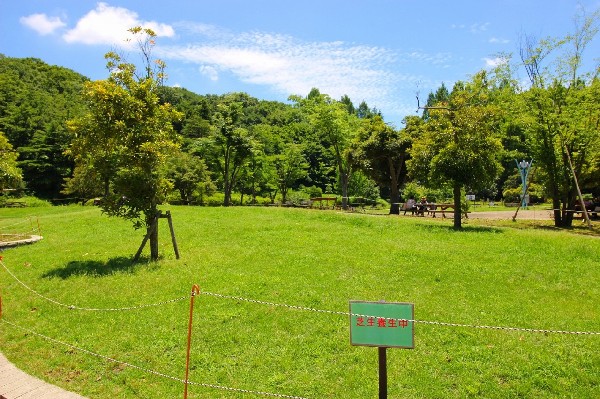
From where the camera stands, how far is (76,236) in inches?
647

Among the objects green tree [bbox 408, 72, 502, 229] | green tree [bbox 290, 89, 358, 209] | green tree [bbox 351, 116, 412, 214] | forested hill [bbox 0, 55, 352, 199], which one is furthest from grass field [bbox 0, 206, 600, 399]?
forested hill [bbox 0, 55, 352, 199]

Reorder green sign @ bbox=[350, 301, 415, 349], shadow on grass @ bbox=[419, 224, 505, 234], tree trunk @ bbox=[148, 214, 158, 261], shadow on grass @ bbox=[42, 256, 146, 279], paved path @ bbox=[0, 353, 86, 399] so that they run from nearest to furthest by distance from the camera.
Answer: green sign @ bbox=[350, 301, 415, 349] < paved path @ bbox=[0, 353, 86, 399] < shadow on grass @ bbox=[42, 256, 146, 279] < tree trunk @ bbox=[148, 214, 158, 261] < shadow on grass @ bbox=[419, 224, 505, 234]

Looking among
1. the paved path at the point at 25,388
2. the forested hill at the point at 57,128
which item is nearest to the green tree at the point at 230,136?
the forested hill at the point at 57,128

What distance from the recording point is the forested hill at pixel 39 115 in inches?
2052

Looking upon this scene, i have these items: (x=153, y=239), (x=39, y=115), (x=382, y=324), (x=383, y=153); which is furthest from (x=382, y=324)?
(x=39, y=115)

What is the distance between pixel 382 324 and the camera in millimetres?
4156

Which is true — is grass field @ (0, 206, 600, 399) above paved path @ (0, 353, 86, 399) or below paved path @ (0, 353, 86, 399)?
above

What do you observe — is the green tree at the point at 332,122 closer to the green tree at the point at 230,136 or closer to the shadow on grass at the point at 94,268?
the green tree at the point at 230,136

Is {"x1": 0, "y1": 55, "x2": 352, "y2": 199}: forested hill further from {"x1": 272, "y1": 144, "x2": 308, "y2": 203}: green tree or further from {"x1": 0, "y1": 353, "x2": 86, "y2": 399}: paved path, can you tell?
{"x1": 0, "y1": 353, "x2": 86, "y2": 399}: paved path

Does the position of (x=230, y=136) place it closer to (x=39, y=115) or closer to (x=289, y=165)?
(x=289, y=165)

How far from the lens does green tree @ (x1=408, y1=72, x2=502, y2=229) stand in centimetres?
1577

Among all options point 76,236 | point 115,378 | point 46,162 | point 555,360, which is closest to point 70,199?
point 46,162

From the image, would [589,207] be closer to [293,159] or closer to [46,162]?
[293,159]

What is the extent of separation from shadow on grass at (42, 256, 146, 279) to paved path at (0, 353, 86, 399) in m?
4.87
